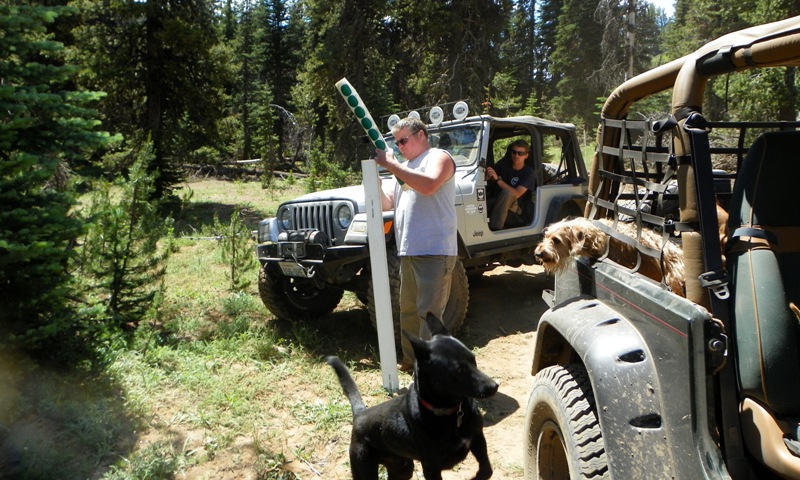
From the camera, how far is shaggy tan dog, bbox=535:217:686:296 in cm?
232

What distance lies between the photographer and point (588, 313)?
221 centimetres

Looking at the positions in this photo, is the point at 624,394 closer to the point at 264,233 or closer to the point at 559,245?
the point at 559,245

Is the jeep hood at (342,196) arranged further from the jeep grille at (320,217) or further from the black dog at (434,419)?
the black dog at (434,419)

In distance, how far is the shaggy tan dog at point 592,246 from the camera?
7.62ft

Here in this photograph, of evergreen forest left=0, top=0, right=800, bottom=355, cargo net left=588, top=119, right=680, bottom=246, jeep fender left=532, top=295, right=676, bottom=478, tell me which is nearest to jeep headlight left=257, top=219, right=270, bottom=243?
evergreen forest left=0, top=0, right=800, bottom=355

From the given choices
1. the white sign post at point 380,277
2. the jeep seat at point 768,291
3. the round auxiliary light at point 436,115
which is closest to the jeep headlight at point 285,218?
the white sign post at point 380,277

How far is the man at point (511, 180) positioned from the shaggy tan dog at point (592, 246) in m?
3.80

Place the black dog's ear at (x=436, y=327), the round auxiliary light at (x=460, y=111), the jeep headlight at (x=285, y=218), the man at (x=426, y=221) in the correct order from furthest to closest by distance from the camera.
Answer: the round auxiliary light at (x=460, y=111)
the jeep headlight at (x=285, y=218)
the man at (x=426, y=221)
the black dog's ear at (x=436, y=327)

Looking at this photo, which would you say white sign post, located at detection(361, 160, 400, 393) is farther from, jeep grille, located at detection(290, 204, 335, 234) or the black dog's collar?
the black dog's collar

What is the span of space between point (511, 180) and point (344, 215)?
7.55 ft

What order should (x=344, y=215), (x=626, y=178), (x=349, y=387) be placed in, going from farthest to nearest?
(x=344, y=215), (x=349, y=387), (x=626, y=178)

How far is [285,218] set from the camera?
6.02 metres

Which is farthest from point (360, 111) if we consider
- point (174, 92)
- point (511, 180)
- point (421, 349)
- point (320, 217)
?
point (174, 92)

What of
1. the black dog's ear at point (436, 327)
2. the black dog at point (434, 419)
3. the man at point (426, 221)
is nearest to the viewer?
the black dog at point (434, 419)
